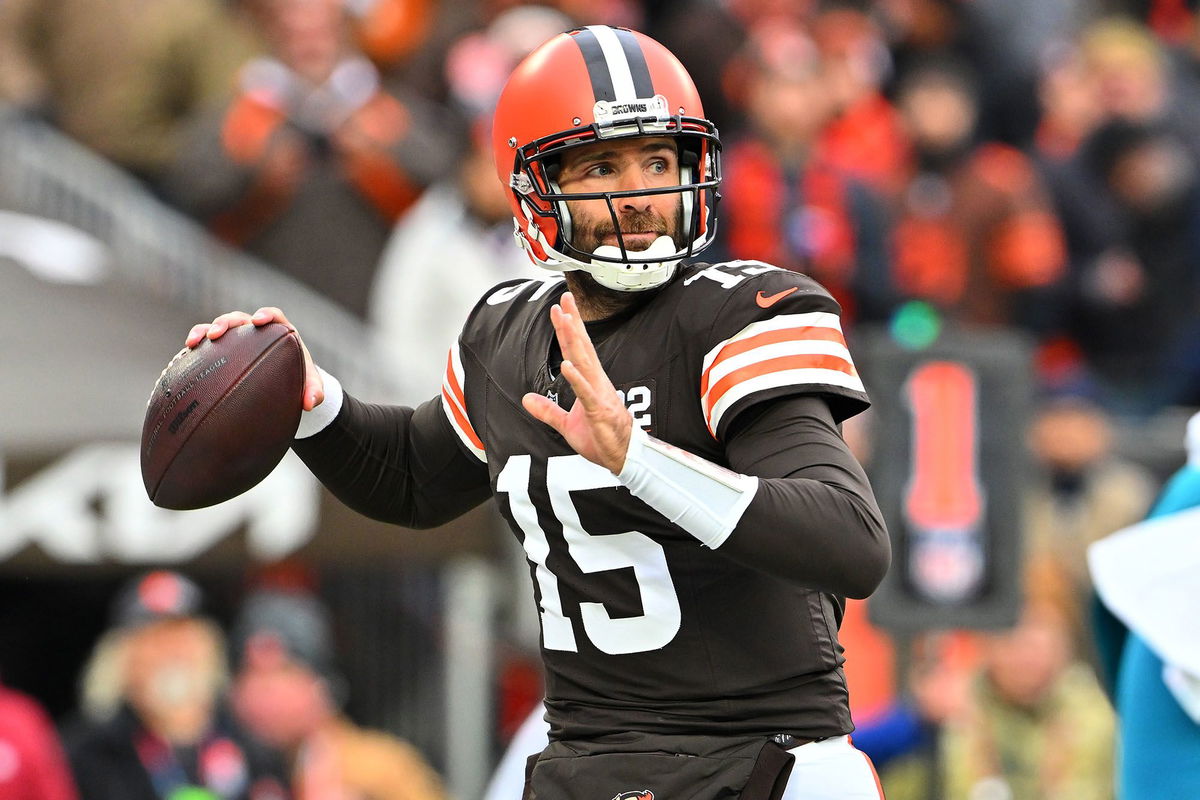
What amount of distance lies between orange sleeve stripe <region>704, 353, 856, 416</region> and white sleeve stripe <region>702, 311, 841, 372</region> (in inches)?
2.0

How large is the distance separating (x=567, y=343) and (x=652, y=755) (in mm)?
683

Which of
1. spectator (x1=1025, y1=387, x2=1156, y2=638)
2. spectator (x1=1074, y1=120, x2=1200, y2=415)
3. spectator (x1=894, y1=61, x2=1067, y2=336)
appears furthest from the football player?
spectator (x1=1074, y1=120, x2=1200, y2=415)

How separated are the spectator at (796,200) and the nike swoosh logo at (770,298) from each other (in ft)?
14.7

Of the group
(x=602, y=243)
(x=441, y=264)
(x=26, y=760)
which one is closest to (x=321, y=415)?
(x=602, y=243)

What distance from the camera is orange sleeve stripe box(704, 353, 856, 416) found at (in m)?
2.69

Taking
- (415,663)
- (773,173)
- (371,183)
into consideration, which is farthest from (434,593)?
(773,173)

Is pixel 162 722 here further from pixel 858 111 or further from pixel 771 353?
pixel 858 111

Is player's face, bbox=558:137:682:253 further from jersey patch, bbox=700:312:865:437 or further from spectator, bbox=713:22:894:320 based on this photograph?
spectator, bbox=713:22:894:320

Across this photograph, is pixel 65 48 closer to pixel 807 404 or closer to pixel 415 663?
pixel 415 663

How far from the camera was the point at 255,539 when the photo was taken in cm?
593

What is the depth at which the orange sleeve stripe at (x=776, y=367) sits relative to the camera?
269 cm

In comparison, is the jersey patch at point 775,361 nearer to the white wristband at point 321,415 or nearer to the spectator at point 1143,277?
the white wristband at point 321,415

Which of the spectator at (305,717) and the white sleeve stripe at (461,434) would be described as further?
the spectator at (305,717)

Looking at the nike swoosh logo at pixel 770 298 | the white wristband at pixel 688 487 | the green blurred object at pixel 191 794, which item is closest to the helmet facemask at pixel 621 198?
the nike swoosh logo at pixel 770 298
